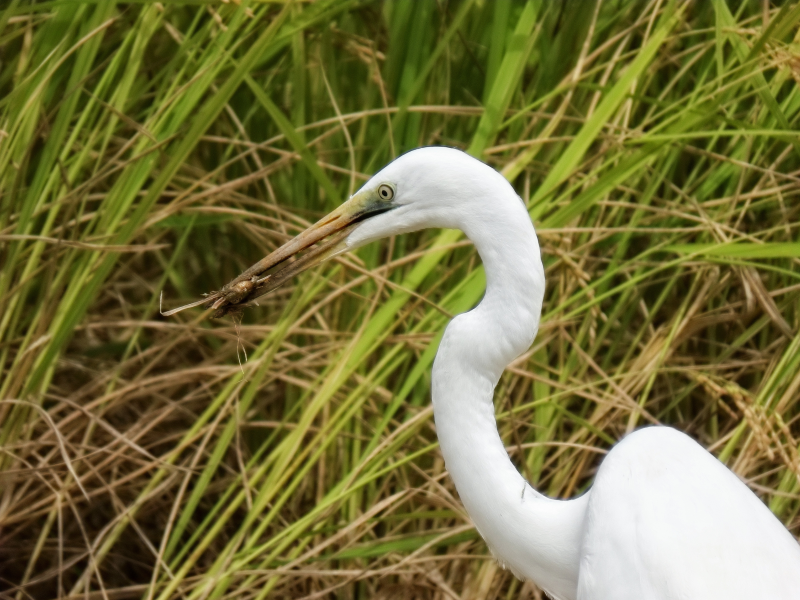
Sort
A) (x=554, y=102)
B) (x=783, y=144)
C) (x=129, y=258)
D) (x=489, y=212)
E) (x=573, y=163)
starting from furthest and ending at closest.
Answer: (x=129, y=258), (x=554, y=102), (x=783, y=144), (x=573, y=163), (x=489, y=212)

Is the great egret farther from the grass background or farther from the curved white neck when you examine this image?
the grass background

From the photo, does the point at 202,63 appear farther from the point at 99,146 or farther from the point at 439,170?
the point at 439,170

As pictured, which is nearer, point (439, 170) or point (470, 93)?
point (439, 170)

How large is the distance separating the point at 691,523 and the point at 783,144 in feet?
3.44

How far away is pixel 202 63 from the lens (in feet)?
5.75

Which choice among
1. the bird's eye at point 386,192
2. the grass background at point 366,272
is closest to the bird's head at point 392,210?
the bird's eye at point 386,192

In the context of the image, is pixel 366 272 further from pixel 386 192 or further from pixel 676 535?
pixel 676 535

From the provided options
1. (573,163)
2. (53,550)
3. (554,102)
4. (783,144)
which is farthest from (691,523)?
(53,550)

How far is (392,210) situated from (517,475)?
1.36 ft

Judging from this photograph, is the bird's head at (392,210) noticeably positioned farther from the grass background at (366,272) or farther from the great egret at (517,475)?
the grass background at (366,272)

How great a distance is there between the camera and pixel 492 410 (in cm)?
128

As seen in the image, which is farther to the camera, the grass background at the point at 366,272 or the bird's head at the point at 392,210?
the grass background at the point at 366,272

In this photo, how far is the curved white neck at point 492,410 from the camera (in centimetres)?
119

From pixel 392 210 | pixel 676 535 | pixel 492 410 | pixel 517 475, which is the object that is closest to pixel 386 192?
pixel 392 210
